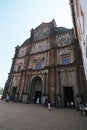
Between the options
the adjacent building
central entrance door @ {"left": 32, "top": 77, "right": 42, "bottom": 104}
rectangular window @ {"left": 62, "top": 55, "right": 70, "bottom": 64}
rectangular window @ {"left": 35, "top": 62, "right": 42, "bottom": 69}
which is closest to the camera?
the adjacent building

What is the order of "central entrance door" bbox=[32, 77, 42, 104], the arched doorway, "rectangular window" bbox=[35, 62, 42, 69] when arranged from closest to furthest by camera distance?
the arched doorway < "central entrance door" bbox=[32, 77, 42, 104] < "rectangular window" bbox=[35, 62, 42, 69]

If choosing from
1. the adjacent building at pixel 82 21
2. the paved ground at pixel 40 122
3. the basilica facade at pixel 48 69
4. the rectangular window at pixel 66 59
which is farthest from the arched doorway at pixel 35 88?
the paved ground at pixel 40 122

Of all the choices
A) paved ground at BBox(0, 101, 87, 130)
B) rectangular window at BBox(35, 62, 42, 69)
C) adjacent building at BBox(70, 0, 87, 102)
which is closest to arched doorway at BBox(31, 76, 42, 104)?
rectangular window at BBox(35, 62, 42, 69)

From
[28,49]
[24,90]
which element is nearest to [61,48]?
[28,49]

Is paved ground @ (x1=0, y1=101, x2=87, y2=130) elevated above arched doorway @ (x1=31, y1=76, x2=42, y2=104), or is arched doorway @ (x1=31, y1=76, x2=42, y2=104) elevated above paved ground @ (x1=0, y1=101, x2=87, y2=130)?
arched doorway @ (x1=31, y1=76, x2=42, y2=104)

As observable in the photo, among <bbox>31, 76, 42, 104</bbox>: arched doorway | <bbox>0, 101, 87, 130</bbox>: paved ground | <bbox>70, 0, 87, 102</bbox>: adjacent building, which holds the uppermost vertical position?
<bbox>70, 0, 87, 102</bbox>: adjacent building

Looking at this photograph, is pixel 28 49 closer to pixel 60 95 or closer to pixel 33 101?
pixel 33 101

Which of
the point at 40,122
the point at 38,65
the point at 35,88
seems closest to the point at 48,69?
the point at 38,65

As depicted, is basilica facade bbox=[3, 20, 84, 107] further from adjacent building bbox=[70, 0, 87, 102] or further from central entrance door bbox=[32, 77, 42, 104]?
adjacent building bbox=[70, 0, 87, 102]

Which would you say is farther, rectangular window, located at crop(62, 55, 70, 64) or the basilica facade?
rectangular window, located at crop(62, 55, 70, 64)

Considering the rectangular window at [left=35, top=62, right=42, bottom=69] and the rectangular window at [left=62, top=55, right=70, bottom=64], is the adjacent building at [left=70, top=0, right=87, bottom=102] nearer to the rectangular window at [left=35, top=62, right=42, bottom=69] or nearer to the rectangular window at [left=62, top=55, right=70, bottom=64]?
the rectangular window at [left=62, top=55, right=70, bottom=64]

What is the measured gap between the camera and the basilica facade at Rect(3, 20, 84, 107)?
15.4 m

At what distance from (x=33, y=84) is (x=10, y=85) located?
6.33m

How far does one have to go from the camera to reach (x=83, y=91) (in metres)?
13.4
